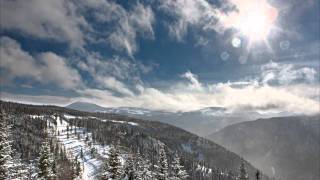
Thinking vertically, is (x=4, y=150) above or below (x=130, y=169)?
above

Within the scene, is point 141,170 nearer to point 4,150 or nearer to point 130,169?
point 130,169

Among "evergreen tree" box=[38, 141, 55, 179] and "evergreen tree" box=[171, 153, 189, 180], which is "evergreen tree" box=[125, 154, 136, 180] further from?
"evergreen tree" box=[38, 141, 55, 179]

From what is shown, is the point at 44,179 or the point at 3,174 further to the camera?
the point at 44,179

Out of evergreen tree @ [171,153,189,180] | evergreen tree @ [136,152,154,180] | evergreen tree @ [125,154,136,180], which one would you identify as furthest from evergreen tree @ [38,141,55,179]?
evergreen tree @ [171,153,189,180]

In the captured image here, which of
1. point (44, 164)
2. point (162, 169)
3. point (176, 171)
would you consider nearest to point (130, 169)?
point (162, 169)

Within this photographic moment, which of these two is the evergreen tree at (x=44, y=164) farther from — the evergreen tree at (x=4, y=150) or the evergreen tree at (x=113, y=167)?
the evergreen tree at (x=113, y=167)

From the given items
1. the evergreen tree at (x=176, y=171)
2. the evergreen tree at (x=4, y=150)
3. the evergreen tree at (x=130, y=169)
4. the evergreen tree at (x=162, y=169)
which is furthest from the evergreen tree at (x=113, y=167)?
the evergreen tree at (x=4, y=150)

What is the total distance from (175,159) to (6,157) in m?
22.6

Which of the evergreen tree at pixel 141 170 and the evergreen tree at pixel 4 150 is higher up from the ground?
the evergreen tree at pixel 4 150

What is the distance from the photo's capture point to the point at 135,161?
4675 centimetres

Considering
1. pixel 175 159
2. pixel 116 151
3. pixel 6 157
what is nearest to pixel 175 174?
pixel 175 159

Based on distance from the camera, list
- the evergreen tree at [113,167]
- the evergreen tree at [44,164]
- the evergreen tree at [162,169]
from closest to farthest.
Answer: the evergreen tree at [113,167] → the evergreen tree at [162,169] → the evergreen tree at [44,164]

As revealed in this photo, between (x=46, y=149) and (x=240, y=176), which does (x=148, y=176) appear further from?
(x=240, y=176)

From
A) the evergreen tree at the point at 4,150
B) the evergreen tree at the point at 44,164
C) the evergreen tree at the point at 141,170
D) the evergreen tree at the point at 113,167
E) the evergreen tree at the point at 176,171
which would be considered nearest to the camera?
the evergreen tree at the point at 4,150
